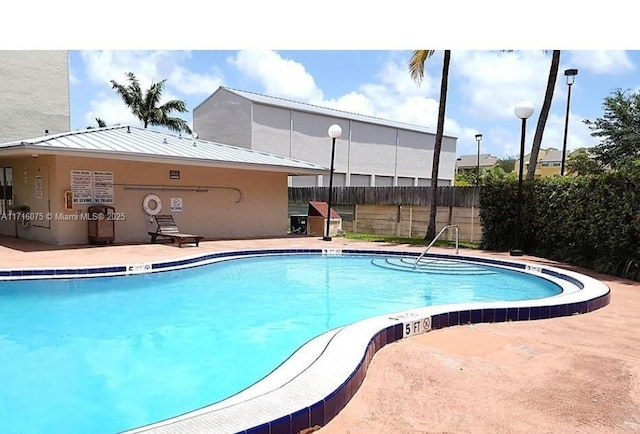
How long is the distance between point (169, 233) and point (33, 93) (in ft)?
35.8

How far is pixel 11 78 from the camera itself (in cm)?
1764

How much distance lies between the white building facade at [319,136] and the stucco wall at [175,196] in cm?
920

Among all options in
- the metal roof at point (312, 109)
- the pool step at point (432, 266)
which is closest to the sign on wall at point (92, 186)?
the pool step at point (432, 266)

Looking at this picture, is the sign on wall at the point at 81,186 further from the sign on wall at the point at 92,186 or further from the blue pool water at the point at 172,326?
the blue pool water at the point at 172,326

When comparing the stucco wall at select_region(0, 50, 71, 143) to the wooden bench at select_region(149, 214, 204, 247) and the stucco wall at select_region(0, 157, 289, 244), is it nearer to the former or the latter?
the stucco wall at select_region(0, 157, 289, 244)

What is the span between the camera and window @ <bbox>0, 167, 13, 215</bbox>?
1320cm

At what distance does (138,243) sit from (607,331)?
10.9 meters

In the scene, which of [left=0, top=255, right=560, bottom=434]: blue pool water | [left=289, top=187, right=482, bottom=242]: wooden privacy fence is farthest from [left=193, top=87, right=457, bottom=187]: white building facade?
[left=0, top=255, right=560, bottom=434]: blue pool water

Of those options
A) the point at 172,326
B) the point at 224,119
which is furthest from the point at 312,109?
the point at 172,326

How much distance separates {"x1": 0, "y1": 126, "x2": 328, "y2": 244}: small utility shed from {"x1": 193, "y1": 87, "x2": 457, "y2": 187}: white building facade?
9193 mm

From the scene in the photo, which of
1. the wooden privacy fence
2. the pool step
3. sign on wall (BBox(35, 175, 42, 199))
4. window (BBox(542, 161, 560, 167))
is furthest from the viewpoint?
window (BBox(542, 161, 560, 167))

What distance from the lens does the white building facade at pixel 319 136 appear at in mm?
24656
